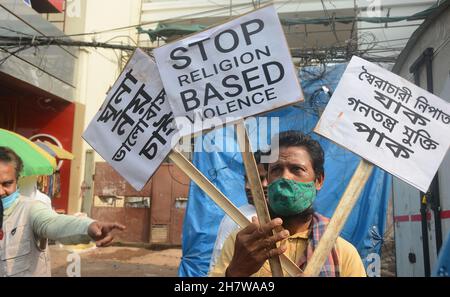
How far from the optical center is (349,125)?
1979 mm

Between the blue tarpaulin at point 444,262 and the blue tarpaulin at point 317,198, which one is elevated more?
the blue tarpaulin at point 317,198

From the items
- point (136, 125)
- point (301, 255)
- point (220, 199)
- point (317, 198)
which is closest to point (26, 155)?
point (136, 125)

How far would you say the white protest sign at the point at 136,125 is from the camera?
2.13 m

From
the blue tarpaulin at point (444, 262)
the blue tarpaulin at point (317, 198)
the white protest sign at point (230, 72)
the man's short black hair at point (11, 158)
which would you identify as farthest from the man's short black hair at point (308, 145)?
the blue tarpaulin at point (317, 198)

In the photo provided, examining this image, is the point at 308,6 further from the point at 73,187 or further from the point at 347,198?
the point at 347,198

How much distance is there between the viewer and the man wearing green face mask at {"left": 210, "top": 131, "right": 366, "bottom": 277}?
1.68 m

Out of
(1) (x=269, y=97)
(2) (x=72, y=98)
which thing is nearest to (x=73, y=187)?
(2) (x=72, y=98)

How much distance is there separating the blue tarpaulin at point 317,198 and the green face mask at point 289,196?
315cm

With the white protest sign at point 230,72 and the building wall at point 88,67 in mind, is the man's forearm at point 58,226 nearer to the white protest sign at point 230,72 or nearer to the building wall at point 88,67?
→ the white protest sign at point 230,72

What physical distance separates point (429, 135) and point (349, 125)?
396mm

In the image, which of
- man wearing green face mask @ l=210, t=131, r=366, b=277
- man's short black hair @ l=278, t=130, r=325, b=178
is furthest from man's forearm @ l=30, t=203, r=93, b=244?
man's short black hair @ l=278, t=130, r=325, b=178

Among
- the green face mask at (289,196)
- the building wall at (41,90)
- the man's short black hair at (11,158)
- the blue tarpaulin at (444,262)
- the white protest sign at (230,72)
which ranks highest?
the building wall at (41,90)

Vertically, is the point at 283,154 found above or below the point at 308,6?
below

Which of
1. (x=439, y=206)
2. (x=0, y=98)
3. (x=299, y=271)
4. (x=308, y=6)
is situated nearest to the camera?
(x=299, y=271)
